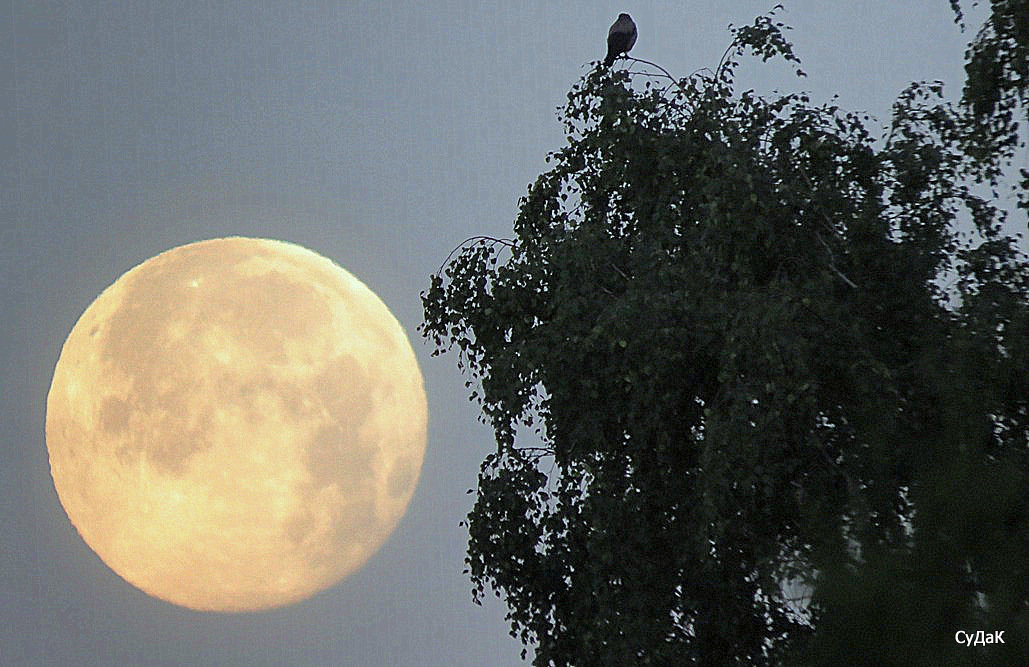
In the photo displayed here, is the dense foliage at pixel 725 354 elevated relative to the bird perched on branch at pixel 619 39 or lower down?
lower down

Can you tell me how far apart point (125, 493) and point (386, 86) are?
1790cm

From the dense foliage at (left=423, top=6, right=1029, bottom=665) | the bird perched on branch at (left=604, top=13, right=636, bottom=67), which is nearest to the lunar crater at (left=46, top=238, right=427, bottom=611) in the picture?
the dense foliage at (left=423, top=6, right=1029, bottom=665)

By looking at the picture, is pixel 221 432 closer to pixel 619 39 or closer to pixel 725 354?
pixel 619 39

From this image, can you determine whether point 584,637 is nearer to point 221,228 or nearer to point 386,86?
point 221,228

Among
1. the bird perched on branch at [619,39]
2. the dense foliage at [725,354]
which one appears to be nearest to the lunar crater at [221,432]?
the dense foliage at [725,354]

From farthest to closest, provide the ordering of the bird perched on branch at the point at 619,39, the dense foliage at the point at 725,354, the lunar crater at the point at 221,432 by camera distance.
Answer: the lunar crater at the point at 221,432 → the bird perched on branch at the point at 619,39 → the dense foliage at the point at 725,354

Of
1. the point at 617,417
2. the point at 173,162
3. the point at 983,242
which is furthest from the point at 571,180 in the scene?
the point at 173,162

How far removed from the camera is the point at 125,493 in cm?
1541

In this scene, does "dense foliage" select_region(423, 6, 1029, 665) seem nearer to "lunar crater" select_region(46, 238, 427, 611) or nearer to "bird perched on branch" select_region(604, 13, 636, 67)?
"bird perched on branch" select_region(604, 13, 636, 67)

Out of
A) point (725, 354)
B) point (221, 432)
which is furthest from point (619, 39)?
point (221, 432)

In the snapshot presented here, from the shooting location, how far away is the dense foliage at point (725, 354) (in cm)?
900

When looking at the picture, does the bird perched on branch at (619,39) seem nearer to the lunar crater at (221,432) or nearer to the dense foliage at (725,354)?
the dense foliage at (725,354)

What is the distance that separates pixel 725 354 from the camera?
9188 millimetres

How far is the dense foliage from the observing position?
354 inches
